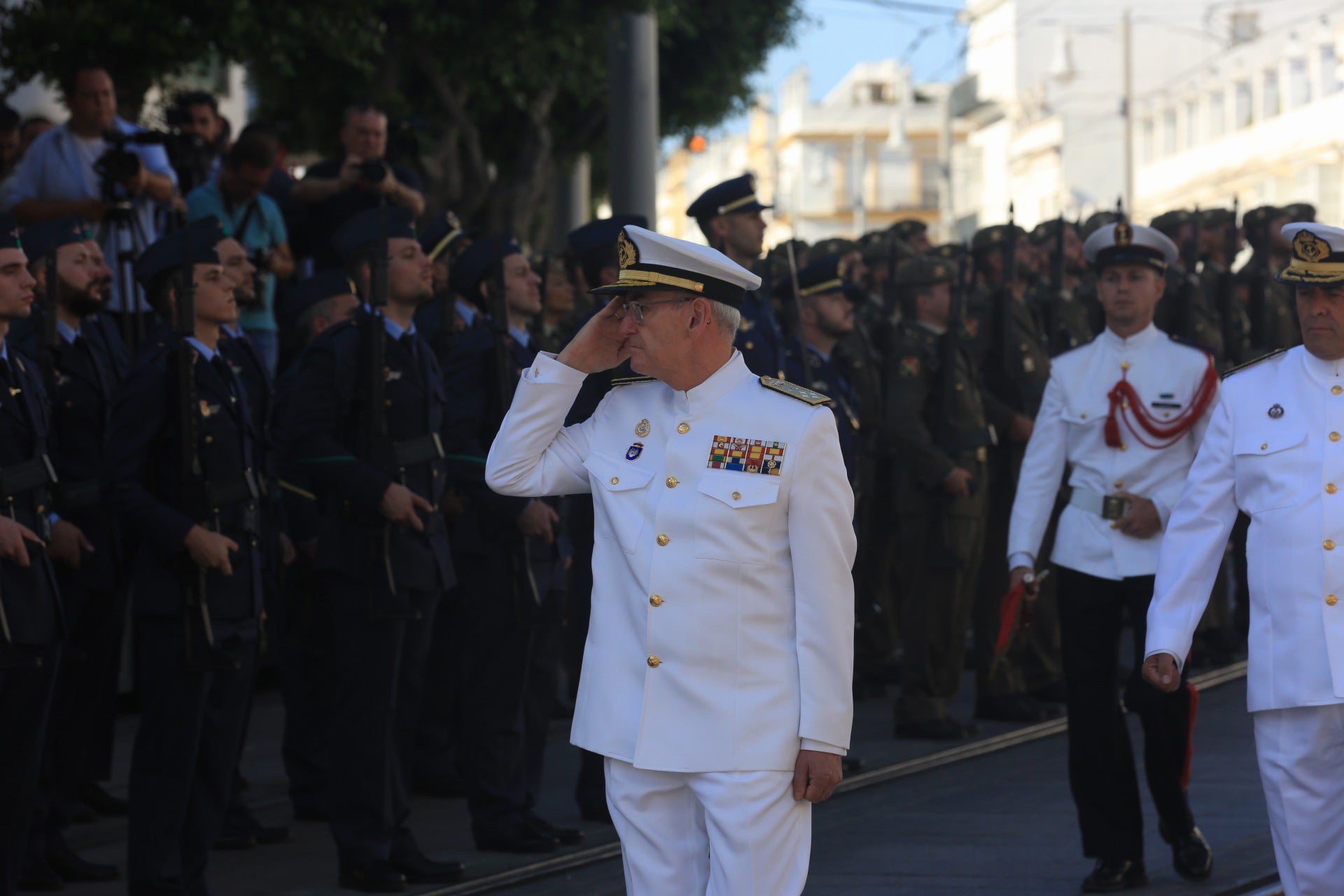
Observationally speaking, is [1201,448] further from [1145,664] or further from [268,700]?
[268,700]

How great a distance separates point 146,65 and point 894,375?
694cm

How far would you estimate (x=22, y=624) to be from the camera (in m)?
6.23

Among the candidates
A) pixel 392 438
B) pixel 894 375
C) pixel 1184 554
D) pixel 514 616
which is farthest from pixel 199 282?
pixel 894 375

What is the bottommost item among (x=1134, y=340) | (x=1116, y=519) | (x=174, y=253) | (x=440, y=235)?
(x=1116, y=519)

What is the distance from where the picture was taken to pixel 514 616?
7.65 metres

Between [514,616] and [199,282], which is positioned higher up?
[199,282]

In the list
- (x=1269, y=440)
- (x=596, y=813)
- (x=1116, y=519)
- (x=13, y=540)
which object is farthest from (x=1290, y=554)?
(x=13, y=540)

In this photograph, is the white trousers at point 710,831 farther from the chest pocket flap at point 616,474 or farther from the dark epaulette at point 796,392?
the dark epaulette at point 796,392

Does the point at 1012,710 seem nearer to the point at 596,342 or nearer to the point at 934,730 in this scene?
the point at 934,730

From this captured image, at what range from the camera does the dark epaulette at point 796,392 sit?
4602mm

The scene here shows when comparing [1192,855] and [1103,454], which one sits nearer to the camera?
[1192,855]

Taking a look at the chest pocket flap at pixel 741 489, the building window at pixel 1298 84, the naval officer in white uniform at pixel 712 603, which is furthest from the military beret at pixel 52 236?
the building window at pixel 1298 84

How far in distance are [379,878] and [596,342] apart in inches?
111

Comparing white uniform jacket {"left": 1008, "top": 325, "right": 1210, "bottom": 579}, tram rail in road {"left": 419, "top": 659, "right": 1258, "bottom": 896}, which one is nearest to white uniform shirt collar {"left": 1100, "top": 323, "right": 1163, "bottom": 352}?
white uniform jacket {"left": 1008, "top": 325, "right": 1210, "bottom": 579}
